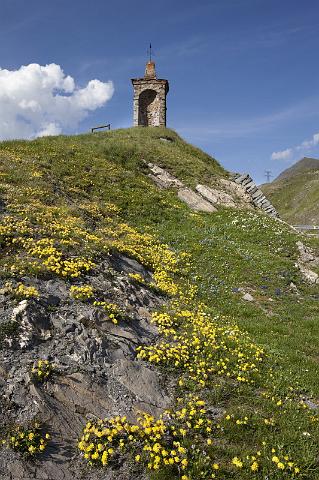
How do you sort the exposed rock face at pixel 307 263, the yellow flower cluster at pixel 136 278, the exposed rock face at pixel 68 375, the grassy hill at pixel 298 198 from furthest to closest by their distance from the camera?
the grassy hill at pixel 298 198
the exposed rock face at pixel 307 263
the yellow flower cluster at pixel 136 278
the exposed rock face at pixel 68 375

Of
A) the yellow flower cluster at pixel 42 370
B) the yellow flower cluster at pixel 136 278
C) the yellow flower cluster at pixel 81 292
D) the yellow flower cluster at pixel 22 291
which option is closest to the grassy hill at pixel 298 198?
the yellow flower cluster at pixel 136 278

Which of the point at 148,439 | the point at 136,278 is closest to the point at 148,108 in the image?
the point at 136,278

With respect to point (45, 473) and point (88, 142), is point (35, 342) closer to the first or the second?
point (45, 473)

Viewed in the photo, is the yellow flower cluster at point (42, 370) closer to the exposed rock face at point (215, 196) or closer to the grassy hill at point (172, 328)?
the grassy hill at point (172, 328)

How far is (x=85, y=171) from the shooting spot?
101ft

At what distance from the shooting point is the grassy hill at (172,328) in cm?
815

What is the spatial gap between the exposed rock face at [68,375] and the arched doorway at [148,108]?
4666cm

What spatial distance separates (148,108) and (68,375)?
172 feet

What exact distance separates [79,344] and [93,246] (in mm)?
6491

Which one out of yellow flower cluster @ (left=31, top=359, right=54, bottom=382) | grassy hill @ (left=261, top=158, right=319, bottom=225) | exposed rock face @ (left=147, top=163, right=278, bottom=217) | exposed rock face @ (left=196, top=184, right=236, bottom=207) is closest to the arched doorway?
exposed rock face @ (left=147, top=163, right=278, bottom=217)

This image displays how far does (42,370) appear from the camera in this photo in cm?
920

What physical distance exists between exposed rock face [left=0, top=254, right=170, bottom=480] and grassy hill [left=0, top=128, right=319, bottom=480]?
0.05 m

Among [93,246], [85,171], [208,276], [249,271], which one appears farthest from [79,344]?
[85,171]

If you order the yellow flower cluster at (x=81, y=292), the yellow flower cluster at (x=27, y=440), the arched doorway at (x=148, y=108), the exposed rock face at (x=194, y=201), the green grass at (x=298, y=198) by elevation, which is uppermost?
the arched doorway at (x=148, y=108)
